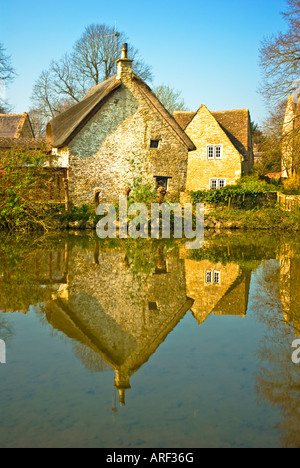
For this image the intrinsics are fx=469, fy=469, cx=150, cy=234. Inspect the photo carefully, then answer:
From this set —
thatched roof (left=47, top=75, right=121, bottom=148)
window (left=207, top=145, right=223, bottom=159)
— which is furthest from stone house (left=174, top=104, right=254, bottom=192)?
thatched roof (left=47, top=75, right=121, bottom=148)

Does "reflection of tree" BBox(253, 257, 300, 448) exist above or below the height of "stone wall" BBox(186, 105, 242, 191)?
below

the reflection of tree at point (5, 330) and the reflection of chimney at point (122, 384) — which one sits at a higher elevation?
the reflection of tree at point (5, 330)

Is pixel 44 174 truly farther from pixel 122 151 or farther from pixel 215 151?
pixel 215 151

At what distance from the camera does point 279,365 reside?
5262 mm

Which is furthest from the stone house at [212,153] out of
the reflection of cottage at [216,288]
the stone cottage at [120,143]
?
the reflection of cottage at [216,288]

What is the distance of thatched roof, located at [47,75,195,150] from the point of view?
25.0 m

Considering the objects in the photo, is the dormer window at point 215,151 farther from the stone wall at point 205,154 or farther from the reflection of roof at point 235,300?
the reflection of roof at point 235,300

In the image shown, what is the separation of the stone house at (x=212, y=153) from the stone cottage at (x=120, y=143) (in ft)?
35.2

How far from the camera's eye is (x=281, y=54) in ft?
72.6

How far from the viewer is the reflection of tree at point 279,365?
402cm

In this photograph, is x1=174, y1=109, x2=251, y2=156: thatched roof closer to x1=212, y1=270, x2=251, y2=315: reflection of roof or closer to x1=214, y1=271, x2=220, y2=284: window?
x1=214, y1=271, x2=220, y2=284: window

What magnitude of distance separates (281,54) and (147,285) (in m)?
17.2

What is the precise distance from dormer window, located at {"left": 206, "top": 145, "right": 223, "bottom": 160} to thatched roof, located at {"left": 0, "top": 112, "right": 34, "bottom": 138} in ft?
53.2
